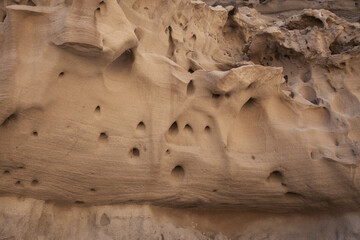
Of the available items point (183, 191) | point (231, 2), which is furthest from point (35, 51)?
point (231, 2)

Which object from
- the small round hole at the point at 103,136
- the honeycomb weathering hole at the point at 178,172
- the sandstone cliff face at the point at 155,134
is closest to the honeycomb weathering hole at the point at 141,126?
the sandstone cliff face at the point at 155,134

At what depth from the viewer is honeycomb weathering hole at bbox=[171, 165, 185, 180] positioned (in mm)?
3047

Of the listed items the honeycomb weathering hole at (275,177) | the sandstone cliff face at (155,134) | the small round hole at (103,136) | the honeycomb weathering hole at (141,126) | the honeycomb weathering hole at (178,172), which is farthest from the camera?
the honeycomb weathering hole at (275,177)

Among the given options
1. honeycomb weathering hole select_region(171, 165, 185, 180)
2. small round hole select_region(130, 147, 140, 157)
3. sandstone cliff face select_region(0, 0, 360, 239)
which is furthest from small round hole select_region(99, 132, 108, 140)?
honeycomb weathering hole select_region(171, 165, 185, 180)

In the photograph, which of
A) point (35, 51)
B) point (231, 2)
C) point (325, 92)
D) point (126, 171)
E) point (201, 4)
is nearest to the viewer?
point (35, 51)

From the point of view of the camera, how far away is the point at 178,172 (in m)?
3.06

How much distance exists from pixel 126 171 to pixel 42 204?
2.51 ft

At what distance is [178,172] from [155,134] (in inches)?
18.8

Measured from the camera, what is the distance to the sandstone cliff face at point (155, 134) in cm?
238

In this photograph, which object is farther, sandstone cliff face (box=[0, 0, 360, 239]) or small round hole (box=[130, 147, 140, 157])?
small round hole (box=[130, 147, 140, 157])

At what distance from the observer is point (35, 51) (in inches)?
92.4

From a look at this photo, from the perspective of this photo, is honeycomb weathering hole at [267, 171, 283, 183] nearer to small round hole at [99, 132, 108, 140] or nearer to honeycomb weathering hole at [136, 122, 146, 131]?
honeycomb weathering hole at [136, 122, 146, 131]

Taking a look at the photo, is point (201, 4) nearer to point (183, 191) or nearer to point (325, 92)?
point (325, 92)

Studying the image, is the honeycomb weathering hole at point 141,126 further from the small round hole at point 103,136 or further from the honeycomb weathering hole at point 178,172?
the honeycomb weathering hole at point 178,172
